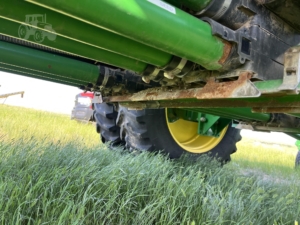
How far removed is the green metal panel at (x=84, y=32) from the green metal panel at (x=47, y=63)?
52 centimetres

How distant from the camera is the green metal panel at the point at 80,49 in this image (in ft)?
3.48

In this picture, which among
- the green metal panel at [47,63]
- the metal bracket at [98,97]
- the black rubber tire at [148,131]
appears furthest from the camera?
the black rubber tire at [148,131]

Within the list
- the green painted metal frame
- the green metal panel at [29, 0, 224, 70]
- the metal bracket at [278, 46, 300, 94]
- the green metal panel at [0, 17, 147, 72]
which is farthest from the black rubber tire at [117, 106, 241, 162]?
the metal bracket at [278, 46, 300, 94]

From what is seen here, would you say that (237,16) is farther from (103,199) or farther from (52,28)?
(103,199)

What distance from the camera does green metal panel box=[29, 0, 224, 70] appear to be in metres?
0.77

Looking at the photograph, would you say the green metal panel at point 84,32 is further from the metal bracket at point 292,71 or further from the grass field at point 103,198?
the grass field at point 103,198

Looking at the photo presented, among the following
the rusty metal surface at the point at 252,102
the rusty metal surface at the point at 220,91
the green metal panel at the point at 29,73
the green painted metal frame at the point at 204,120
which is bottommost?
the green painted metal frame at the point at 204,120

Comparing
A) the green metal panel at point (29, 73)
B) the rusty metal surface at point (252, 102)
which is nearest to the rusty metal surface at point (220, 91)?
the rusty metal surface at point (252, 102)

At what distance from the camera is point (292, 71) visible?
94 cm

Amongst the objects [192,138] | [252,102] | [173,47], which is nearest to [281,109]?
[252,102]

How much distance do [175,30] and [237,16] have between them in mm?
345

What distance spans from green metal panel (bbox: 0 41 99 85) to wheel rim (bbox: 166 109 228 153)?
1.42m

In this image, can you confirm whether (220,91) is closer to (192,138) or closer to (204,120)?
(204,120)

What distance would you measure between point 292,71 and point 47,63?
3.96 feet
